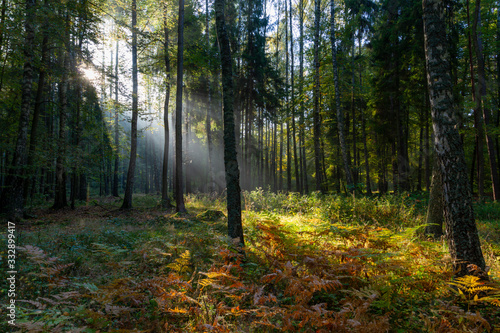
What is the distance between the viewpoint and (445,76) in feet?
11.5

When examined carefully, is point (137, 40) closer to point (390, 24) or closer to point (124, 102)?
point (124, 102)

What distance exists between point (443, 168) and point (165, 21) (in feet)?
51.6

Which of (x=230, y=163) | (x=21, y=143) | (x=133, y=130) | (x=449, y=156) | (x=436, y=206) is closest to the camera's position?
(x=449, y=156)

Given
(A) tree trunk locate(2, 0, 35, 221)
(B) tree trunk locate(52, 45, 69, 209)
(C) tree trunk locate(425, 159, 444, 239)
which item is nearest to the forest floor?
(C) tree trunk locate(425, 159, 444, 239)

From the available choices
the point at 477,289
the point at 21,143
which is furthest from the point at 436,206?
the point at 21,143

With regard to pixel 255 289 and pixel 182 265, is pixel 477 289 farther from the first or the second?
pixel 182 265

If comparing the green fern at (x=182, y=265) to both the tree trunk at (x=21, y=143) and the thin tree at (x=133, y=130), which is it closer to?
the tree trunk at (x=21, y=143)

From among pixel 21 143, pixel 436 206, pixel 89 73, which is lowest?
pixel 436 206

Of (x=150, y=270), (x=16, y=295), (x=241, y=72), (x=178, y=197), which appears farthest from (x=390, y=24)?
(x=16, y=295)

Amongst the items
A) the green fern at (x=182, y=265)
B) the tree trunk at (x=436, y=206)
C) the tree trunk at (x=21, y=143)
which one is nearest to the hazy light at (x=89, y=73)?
the tree trunk at (x=21, y=143)

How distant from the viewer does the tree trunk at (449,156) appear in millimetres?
3199

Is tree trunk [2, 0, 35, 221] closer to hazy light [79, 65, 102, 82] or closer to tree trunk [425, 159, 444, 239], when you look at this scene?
hazy light [79, 65, 102, 82]

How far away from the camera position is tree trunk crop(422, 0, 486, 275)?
10.5 ft

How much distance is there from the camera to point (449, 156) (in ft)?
10.9
